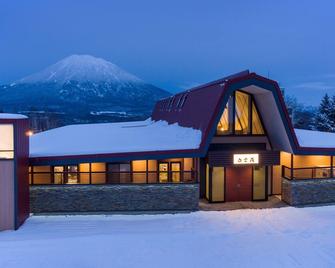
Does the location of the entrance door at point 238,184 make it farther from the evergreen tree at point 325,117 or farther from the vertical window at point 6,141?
the evergreen tree at point 325,117

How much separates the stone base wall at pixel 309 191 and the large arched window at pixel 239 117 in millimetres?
3657

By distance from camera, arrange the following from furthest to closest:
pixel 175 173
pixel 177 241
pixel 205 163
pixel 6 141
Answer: pixel 205 163, pixel 175 173, pixel 6 141, pixel 177 241

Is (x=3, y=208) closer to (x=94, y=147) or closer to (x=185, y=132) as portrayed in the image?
(x=94, y=147)

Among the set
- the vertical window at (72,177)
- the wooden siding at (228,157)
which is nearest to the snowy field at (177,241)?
the vertical window at (72,177)

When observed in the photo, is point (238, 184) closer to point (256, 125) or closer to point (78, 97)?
point (256, 125)

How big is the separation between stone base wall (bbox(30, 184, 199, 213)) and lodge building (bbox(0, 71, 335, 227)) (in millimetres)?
48

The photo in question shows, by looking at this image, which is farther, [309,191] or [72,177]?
[309,191]

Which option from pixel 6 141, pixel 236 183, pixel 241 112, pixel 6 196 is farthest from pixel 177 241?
pixel 241 112

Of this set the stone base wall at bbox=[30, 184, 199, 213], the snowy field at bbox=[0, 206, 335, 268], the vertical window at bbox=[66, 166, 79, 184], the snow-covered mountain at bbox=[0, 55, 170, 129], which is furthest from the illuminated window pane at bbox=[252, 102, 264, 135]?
the snow-covered mountain at bbox=[0, 55, 170, 129]

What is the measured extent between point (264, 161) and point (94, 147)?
A: 927 cm

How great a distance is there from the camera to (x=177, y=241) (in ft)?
41.2

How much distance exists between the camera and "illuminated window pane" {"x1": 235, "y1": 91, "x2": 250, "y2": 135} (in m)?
18.5

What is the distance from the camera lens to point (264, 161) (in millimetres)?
17922

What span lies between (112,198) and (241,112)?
28.1 feet
